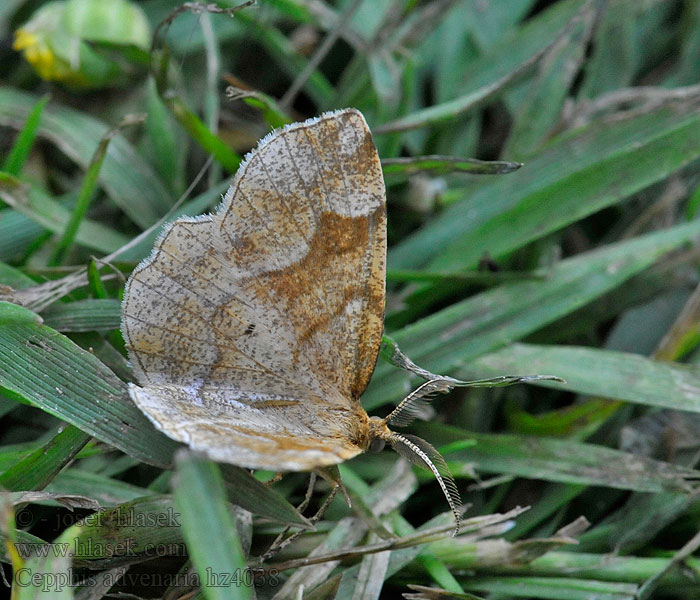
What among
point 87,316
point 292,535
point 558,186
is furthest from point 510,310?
point 87,316

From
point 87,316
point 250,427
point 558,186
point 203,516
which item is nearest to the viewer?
point 203,516

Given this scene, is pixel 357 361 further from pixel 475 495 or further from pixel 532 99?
pixel 532 99

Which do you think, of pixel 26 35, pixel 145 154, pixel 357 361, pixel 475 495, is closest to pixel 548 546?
pixel 475 495

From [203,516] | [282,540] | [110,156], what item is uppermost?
[110,156]

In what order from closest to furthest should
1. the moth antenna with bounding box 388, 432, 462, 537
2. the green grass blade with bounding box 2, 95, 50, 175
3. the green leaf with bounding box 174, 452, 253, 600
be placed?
1. the green leaf with bounding box 174, 452, 253, 600
2. the moth antenna with bounding box 388, 432, 462, 537
3. the green grass blade with bounding box 2, 95, 50, 175

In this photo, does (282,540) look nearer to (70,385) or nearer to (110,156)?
(70,385)

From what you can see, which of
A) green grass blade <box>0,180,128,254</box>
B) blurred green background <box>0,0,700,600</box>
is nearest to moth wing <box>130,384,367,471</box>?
blurred green background <box>0,0,700,600</box>

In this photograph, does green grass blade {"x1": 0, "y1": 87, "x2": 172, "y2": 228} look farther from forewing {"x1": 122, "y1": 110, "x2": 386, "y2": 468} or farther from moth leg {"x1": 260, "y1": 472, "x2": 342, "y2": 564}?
moth leg {"x1": 260, "y1": 472, "x2": 342, "y2": 564}
